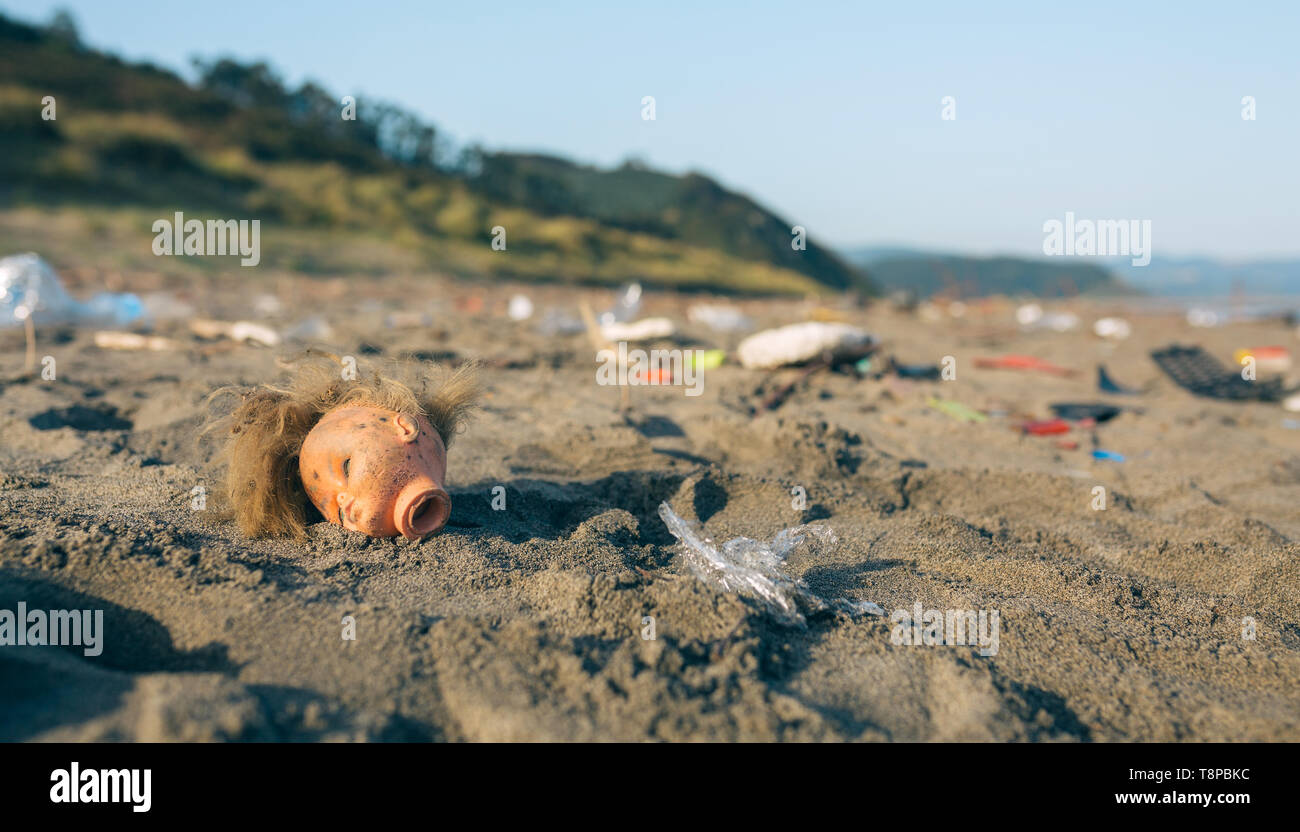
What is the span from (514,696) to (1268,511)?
13.7ft

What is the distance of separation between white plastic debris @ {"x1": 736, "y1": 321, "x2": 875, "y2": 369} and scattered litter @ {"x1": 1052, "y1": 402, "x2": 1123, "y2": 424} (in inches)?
66.5

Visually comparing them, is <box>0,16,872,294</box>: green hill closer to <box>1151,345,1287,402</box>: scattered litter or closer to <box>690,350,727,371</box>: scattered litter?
<box>690,350,727,371</box>: scattered litter

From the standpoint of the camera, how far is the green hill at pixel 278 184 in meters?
19.4

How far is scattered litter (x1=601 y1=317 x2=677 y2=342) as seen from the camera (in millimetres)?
7778

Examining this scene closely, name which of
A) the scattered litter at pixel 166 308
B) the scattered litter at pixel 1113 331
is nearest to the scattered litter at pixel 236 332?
the scattered litter at pixel 166 308

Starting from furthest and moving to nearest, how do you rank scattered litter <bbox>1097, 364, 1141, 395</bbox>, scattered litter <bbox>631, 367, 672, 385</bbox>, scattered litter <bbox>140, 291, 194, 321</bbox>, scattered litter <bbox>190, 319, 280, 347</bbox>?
scattered litter <bbox>140, 291, 194, 321</bbox>, scattered litter <bbox>1097, 364, 1141, 395</bbox>, scattered litter <bbox>190, 319, 280, 347</bbox>, scattered litter <bbox>631, 367, 672, 385</bbox>


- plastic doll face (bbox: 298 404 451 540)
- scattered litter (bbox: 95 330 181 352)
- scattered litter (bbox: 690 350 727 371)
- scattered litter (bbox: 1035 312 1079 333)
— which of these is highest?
scattered litter (bbox: 1035 312 1079 333)

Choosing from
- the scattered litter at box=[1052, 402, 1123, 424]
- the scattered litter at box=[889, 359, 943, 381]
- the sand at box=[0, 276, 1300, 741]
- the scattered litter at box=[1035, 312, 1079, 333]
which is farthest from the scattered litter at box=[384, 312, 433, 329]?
the scattered litter at box=[1035, 312, 1079, 333]

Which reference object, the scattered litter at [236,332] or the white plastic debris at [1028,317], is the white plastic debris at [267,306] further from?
the white plastic debris at [1028,317]

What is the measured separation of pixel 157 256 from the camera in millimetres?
14523

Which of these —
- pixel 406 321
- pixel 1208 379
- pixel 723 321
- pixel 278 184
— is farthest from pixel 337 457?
pixel 278 184

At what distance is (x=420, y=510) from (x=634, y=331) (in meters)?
5.16
